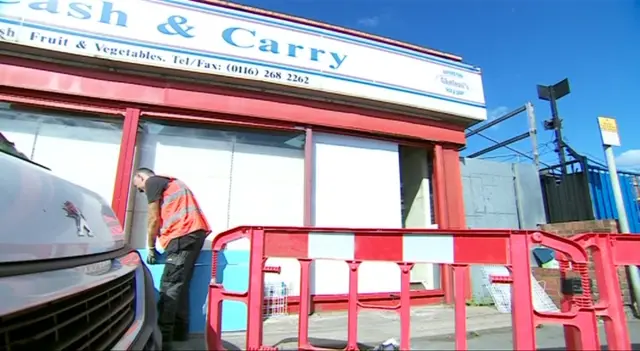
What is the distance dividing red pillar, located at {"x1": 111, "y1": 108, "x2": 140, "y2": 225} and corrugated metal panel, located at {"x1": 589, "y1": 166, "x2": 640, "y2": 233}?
8.11 meters

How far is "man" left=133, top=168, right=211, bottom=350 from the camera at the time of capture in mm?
3523

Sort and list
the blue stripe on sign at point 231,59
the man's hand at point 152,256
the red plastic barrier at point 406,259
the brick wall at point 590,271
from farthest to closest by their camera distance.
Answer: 1. the brick wall at point 590,271
2. the blue stripe on sign at point 231,59
3. the man's hand at point 152,256
4. the red plastic barrier at point 406,259

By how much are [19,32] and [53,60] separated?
428 millimetres

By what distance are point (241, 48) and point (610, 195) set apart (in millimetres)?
7514

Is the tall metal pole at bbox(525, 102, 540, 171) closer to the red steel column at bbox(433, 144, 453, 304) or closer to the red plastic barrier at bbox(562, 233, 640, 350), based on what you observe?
the red steel column at bbox(433, 144, 453, 304)

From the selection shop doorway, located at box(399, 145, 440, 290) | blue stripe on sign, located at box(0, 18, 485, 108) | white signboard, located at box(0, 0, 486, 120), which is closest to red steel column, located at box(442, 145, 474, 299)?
shop doorway, located at box(399, 145, 440, 290)

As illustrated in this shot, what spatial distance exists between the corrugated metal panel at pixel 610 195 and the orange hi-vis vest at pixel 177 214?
734 cm

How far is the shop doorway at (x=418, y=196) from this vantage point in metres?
6.06

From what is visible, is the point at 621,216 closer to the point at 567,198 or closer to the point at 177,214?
the point at 567,198

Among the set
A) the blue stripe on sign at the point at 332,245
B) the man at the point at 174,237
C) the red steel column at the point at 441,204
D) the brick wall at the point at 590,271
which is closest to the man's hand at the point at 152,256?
the man at the point at 174,237

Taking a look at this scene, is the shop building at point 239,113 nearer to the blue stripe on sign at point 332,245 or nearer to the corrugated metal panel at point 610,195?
the blue stripe on sign at point 332,245

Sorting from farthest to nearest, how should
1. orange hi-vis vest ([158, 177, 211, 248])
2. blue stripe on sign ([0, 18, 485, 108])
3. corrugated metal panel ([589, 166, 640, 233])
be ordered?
corrugated metal panel ([589, 166, 640, 233]) → blue stripe on sign ([0, 18, 485, 108]) → orange hi-vis vest ([158, 177, 211, 248])

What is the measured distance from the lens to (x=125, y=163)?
4383 mm

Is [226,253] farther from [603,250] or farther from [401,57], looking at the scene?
[401,57]
